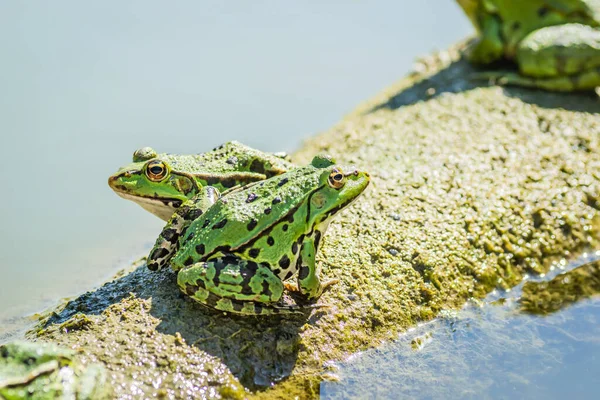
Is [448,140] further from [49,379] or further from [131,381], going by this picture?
[49,379]

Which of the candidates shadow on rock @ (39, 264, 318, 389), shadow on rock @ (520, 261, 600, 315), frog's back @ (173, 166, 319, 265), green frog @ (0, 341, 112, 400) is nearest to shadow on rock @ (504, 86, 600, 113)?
shadow on rock @ (520, 261, 600, 315)

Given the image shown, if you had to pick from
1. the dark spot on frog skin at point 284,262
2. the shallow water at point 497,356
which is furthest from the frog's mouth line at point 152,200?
the shallow water at point 497,356

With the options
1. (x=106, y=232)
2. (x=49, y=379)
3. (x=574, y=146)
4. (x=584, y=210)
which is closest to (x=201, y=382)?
(x=49, y=379)

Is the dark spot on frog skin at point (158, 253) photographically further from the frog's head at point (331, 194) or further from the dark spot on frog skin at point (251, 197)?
the frog's head at point (331, 194)

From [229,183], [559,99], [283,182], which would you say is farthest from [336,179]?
[559,99]

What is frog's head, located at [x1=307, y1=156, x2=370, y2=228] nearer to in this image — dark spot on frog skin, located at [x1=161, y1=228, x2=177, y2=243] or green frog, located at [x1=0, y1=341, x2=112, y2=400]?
dark spot on frog skin, located at [x1=161, y1=228, x2=177, y2=243]

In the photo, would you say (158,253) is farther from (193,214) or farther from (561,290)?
(561,290)
